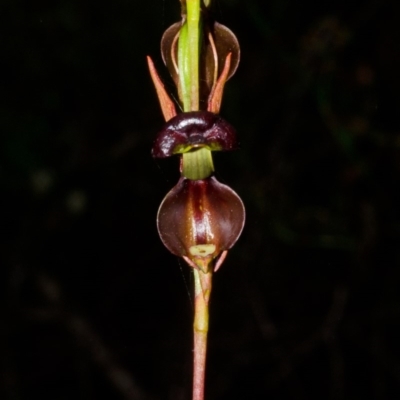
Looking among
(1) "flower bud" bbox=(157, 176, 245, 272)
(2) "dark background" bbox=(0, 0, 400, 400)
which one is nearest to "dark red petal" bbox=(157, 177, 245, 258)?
(1) "flower bud" bbox=(157, 176, 245, 272)

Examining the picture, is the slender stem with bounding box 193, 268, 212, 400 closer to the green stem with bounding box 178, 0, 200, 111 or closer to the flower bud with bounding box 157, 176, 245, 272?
the flower bud with bounding box 157, 176, 245, 272

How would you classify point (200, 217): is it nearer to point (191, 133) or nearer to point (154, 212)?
point (191, 133)

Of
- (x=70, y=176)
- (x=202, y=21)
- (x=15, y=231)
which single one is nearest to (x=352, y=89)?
(x=70, y=176)

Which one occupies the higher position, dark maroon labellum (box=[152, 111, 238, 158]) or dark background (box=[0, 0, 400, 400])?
dark background (box=[0, 0, 400, 400])

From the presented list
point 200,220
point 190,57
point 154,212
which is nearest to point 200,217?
point 200,220

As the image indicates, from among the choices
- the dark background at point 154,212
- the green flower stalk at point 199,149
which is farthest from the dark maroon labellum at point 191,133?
the dark background at point 154,212

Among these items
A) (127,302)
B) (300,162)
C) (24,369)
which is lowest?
(24,369)

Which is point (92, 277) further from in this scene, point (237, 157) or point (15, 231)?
point (237, 157)
